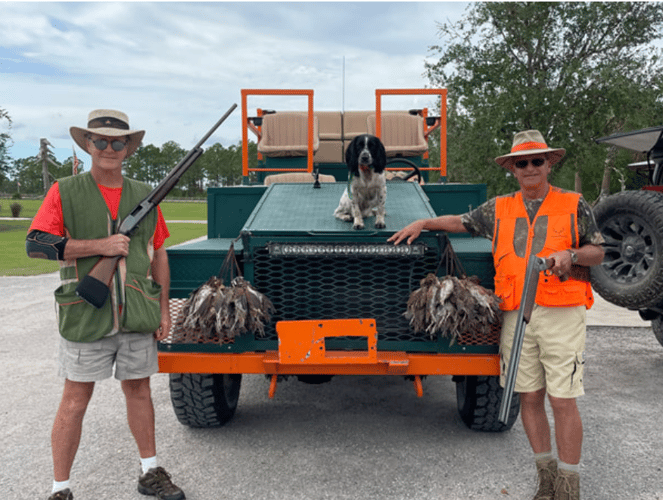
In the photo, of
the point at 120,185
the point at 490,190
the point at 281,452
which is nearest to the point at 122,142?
the point at 120,185

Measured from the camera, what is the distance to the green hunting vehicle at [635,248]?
521 centimetres

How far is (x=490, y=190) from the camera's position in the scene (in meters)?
19.4

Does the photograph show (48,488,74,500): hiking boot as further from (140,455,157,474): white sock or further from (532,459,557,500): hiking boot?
(532,459,557,500): hiking boot

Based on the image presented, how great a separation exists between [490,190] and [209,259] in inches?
673

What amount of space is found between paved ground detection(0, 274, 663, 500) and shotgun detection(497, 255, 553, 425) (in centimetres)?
61

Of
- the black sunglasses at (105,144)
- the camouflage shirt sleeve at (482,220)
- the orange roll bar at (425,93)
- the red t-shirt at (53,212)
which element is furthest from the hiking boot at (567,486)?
the orange roll bar at (425,93)

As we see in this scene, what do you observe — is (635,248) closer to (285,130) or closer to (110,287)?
(285,130)

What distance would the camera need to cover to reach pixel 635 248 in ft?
17.9

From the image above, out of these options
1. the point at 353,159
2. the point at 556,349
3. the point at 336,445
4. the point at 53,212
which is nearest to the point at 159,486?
the point at 336,445

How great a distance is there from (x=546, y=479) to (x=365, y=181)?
202 centimetres

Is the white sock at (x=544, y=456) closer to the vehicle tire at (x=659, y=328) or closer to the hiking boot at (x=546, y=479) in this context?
the hiking boot at (x=546, y=479)

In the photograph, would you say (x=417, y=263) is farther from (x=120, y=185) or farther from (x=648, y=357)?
(x=648, y=357)

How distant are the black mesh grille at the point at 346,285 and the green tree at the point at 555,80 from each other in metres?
14.9

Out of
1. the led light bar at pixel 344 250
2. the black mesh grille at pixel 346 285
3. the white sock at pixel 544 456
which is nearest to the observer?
the white sock at pixel 544 456
